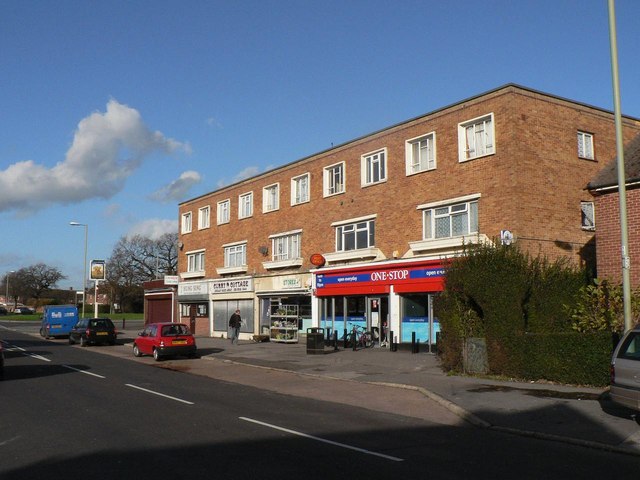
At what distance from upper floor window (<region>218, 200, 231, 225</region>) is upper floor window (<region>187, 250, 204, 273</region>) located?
11.1 feet

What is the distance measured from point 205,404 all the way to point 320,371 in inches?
273

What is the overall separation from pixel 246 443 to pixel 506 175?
14.9 meters

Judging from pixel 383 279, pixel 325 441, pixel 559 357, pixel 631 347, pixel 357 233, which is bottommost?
pixel 325 441

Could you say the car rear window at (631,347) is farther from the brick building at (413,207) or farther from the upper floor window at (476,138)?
the upper floor window at (476,138)

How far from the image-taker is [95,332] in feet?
111

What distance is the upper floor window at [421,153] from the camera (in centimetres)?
2403

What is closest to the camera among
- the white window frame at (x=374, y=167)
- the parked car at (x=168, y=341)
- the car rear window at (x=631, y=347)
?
the car rear window at (x=631, y=347)

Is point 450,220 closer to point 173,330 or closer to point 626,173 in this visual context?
point 626,173

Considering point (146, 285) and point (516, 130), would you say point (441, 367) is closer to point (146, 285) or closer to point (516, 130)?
point (516, 130)

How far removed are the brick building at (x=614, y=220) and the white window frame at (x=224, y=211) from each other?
24432 mm

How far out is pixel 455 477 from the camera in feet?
23.1

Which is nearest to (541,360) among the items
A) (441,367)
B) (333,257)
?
(441,367)

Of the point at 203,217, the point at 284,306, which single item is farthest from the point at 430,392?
the point at 203,217

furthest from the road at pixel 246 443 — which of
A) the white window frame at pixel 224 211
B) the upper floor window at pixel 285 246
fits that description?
the white window frame at pixel 224 211
